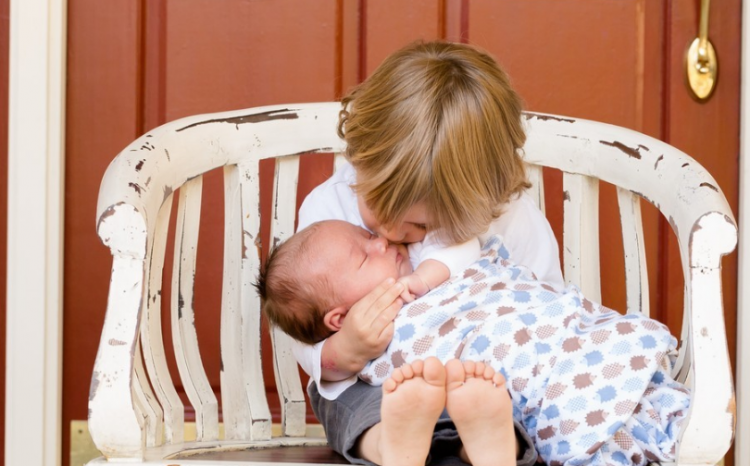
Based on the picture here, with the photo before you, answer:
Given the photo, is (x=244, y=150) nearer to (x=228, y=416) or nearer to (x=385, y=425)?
(x=228, y=416)

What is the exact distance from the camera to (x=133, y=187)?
0.94 m

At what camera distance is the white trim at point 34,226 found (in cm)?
162

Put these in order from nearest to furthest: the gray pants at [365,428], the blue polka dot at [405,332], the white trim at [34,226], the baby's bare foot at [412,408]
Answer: the baby's bare foot at [412,408]
the gray pants at [365,428]
the blue polka dot at [405,332]
the white trim at [34,226]

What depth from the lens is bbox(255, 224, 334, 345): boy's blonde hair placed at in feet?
3.67

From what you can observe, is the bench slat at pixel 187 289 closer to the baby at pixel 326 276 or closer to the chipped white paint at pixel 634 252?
the baby at pixel 326 276

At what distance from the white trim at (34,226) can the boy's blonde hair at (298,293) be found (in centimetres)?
65

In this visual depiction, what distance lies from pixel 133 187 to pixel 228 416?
0.43 m

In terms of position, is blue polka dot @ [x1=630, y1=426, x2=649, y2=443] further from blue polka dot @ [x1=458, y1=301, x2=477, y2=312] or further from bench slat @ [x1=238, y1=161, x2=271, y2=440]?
bench slat @ [x1=238, y1=161, x2=271, y2=440]

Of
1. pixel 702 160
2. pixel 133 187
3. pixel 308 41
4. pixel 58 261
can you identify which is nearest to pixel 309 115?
pixel 308 41

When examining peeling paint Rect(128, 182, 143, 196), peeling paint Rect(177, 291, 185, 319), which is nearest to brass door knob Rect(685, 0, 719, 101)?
peeling paint Rect(177, 291, 185, 319)

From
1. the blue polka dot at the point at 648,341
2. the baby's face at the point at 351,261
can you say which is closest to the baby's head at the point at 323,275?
the baby's face at the point at 351,261

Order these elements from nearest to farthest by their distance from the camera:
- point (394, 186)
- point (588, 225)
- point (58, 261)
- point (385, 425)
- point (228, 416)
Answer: point (385, 425) → point (394, 186) → point (228, 416) → point (588, 225) → point (58, 261)

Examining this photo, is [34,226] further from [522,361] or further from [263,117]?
[522,361]

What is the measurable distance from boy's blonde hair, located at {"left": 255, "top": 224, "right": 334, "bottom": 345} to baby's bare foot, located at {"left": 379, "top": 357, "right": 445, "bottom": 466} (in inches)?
10.4
